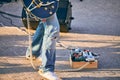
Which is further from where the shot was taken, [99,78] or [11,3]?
[11,3]

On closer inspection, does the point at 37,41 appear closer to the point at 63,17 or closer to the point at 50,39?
the point at 50,39

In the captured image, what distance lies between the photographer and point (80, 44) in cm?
550

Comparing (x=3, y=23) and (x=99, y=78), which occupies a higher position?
(x=3, y=23)

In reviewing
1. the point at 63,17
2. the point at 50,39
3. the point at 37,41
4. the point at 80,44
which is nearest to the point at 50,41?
the point at 50,39

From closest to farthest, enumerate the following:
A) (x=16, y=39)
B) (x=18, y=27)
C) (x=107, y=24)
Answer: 1. (x=16, y=39)
2. (x=18, y=27)
3. (x=107, y=24)

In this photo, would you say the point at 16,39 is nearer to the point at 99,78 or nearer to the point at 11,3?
the point at 99,78

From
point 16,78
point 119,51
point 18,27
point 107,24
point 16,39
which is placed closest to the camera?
point 16,78

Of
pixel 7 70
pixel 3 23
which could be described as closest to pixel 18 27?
pixel 3 23

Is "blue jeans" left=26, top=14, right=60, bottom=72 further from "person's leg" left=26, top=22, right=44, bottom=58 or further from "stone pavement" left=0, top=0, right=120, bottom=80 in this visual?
"person's leg" left=26, top=22, right=44, bottom=58

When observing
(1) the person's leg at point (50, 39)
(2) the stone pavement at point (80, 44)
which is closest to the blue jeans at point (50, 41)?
(1) the person's leg at point (50, 39)

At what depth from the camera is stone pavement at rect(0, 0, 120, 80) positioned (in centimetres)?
415

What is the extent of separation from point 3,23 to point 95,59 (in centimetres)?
310

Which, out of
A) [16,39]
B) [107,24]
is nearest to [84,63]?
[16,39]

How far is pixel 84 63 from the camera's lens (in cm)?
434
